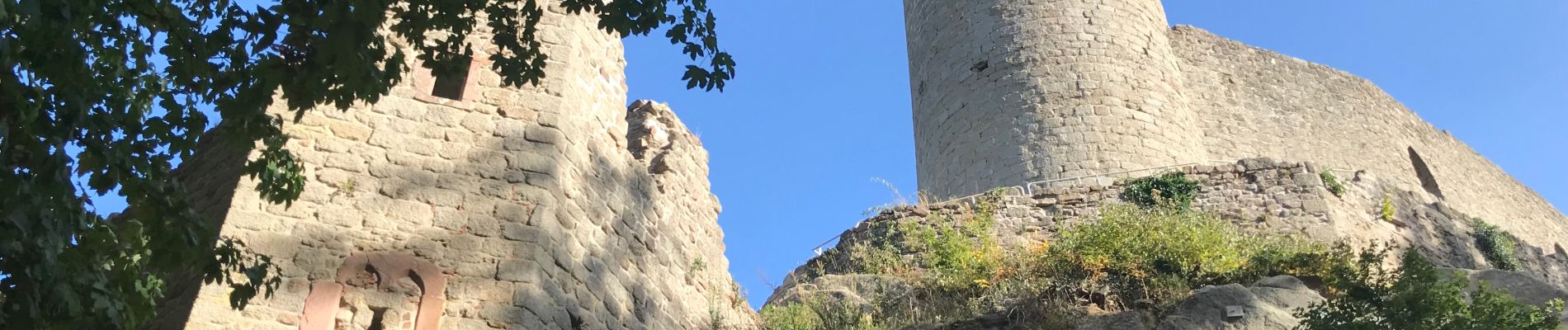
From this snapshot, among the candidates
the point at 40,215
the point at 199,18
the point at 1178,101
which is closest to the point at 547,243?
the point at 199,18

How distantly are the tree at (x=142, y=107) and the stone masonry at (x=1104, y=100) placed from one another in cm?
891

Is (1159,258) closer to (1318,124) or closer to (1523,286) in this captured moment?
(1523,286)

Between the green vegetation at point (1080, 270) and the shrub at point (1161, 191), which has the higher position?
the shrub at point (1161, 191)

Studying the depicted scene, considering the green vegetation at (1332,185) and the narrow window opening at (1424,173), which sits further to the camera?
the narrow window opening at (1424,173)

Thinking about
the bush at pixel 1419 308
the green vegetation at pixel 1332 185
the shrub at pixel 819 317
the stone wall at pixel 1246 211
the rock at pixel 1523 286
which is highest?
the green vegetation at pixel 1332 185

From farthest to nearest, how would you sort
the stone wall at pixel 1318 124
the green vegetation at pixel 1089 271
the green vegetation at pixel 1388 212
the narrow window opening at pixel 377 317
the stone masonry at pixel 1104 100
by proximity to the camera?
the stone wall at pixel 1318 124 → the stone masonry at pixel 1104 100 → the green vegetation at pixel 1388 212 → the green vegetation at pixel 1089 271 → the narrow window opening at pixel 377 317

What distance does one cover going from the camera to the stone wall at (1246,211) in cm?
1452

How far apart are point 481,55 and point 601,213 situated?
3.98ft

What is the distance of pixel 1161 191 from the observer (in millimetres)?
15062

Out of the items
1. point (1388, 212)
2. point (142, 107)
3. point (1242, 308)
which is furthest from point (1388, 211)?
point (142, 107)

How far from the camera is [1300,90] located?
20.7m

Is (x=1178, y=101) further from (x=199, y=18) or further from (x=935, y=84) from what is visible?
(x=199, y=18)

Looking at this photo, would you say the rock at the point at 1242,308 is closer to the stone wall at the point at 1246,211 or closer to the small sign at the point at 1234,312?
the small sign at the point at 1234,312

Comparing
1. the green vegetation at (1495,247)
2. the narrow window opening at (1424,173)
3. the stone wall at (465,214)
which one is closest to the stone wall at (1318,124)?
the narrow window opening at (1424,173)
